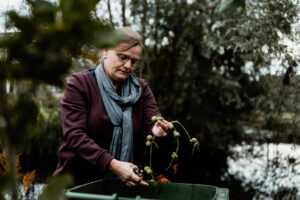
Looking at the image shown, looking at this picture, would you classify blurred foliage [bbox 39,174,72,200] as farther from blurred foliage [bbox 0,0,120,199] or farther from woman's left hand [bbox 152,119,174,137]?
woman's left hand [bbox 152,119,174,137]

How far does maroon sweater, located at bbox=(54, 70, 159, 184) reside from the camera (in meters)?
1.41

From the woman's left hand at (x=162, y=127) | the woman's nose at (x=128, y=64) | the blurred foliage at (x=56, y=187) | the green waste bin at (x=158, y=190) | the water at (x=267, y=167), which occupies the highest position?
the woman's nose at (x=128, y=64)

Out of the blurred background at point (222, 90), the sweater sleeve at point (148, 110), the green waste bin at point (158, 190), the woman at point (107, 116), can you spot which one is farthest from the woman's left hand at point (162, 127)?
the blurred background at point (222, 90)

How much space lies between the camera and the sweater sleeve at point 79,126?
4.47ft

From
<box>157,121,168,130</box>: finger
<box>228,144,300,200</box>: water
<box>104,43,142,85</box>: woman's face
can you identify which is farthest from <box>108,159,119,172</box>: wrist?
<box>228,144,300,200</box>: water

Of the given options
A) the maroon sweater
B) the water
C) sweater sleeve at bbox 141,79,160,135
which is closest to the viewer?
the maroon sweater

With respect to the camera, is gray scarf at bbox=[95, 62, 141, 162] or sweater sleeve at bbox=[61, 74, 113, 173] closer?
sweater sleeve at bbox=[61, 74, 113, 173]

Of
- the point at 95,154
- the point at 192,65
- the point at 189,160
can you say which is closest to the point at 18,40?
the point at 95,154

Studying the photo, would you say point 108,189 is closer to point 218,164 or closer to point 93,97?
point 93,97

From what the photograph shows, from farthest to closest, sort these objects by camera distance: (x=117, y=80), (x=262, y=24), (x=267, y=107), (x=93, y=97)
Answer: (x=267, y=107), (x=262, y=24), (x=117, y=80), (x=93, y=97)

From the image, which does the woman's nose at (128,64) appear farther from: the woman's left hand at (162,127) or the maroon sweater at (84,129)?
the woman's left hand at (162,127)

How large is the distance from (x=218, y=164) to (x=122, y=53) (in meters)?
5.59

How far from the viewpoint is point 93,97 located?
165 cm

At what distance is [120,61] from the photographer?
1.69m
